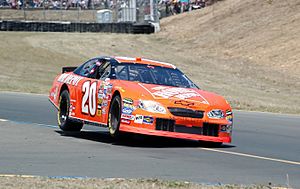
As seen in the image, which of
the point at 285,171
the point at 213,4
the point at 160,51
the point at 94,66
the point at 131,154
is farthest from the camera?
the point at 213,4

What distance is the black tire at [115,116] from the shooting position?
13664 millimetres

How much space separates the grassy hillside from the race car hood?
13.1 meters

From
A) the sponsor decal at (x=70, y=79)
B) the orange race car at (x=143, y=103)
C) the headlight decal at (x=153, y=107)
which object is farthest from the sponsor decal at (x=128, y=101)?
the sponsor decal at (x=70, y=79)

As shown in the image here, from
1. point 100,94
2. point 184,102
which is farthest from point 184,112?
point 100,94

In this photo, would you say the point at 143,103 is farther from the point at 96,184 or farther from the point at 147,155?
the point at 96,184

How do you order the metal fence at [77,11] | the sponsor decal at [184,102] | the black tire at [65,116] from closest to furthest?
the sponsor decal at [184,102] < the black tire at [65,116] < the metal fence at [77,11]

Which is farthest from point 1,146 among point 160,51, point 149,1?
point 149,1

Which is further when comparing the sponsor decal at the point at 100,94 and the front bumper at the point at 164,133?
the sponsor decal at the point at 100,94

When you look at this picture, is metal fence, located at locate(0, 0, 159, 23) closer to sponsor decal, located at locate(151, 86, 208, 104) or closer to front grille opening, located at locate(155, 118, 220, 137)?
sponsor decal, located at locate(151, 86, 208, 104)

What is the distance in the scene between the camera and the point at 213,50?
4494 cm

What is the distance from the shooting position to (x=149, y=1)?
169ft

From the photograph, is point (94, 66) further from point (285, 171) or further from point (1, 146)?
point (285, 171)

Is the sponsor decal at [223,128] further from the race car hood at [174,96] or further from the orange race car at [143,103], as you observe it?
the race car hood at [174,96]

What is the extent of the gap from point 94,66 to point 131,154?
3.18 m
